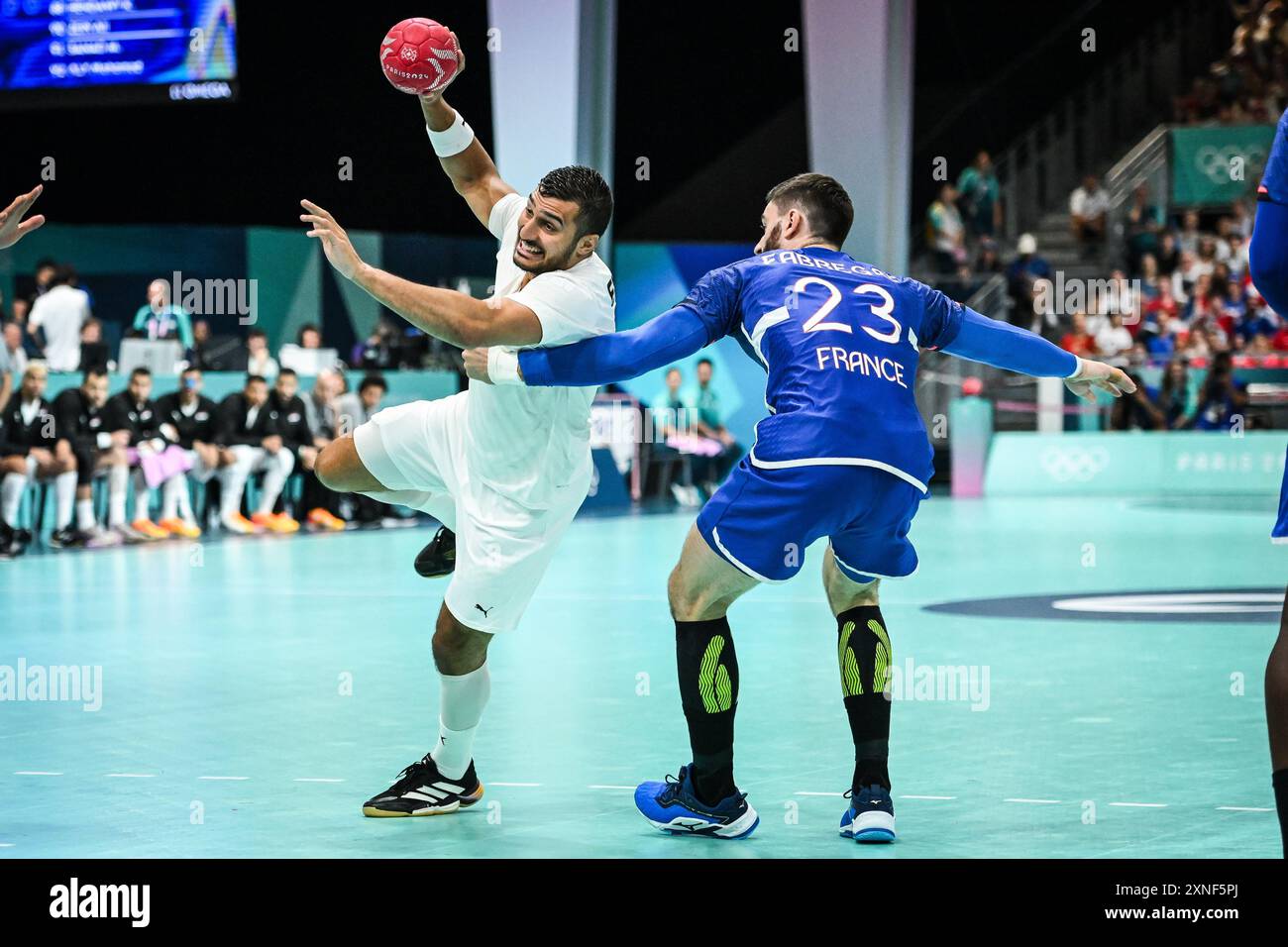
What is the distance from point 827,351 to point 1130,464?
18.1 m

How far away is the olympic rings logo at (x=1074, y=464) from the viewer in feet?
73.7

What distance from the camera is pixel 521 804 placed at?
566cm

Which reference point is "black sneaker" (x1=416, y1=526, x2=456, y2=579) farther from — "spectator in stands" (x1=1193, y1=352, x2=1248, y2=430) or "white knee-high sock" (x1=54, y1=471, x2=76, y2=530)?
"spectator in stands" (x1=1193, y1=352, x2=1248, y2=430)

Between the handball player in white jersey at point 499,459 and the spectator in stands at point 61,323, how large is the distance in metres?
13.0

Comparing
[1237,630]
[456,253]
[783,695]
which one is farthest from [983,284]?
[783,695]

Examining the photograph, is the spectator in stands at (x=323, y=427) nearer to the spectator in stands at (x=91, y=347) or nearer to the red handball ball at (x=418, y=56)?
the spectator in stands at (x=91, y=347)

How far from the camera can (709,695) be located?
5211mm

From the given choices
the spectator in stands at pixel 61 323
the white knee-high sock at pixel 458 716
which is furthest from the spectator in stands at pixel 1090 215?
the white knee-high sock at pixel 458 716

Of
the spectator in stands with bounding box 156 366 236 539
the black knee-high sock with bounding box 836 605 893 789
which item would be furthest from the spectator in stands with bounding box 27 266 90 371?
the black knee-high sock with bounding box 836 605 893 789

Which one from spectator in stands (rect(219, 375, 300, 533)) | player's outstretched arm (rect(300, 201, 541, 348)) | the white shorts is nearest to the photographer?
player's outstretched arm (rect(300, 201, 541, 348))

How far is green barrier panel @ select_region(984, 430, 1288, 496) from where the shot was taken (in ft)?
71.7

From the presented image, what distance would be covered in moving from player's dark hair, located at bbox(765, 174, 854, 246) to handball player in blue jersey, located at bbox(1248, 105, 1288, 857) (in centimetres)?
174

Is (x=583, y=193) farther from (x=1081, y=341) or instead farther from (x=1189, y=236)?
(x=1189, y=236)

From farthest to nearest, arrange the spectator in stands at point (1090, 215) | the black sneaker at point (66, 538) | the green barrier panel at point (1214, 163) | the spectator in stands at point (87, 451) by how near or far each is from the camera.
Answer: the green barrier panel at point (1214, 163), the spectator in stands at point (1090, 215), the spectator in stands at point (87, 451), the black sneaker at point (66, 538)
